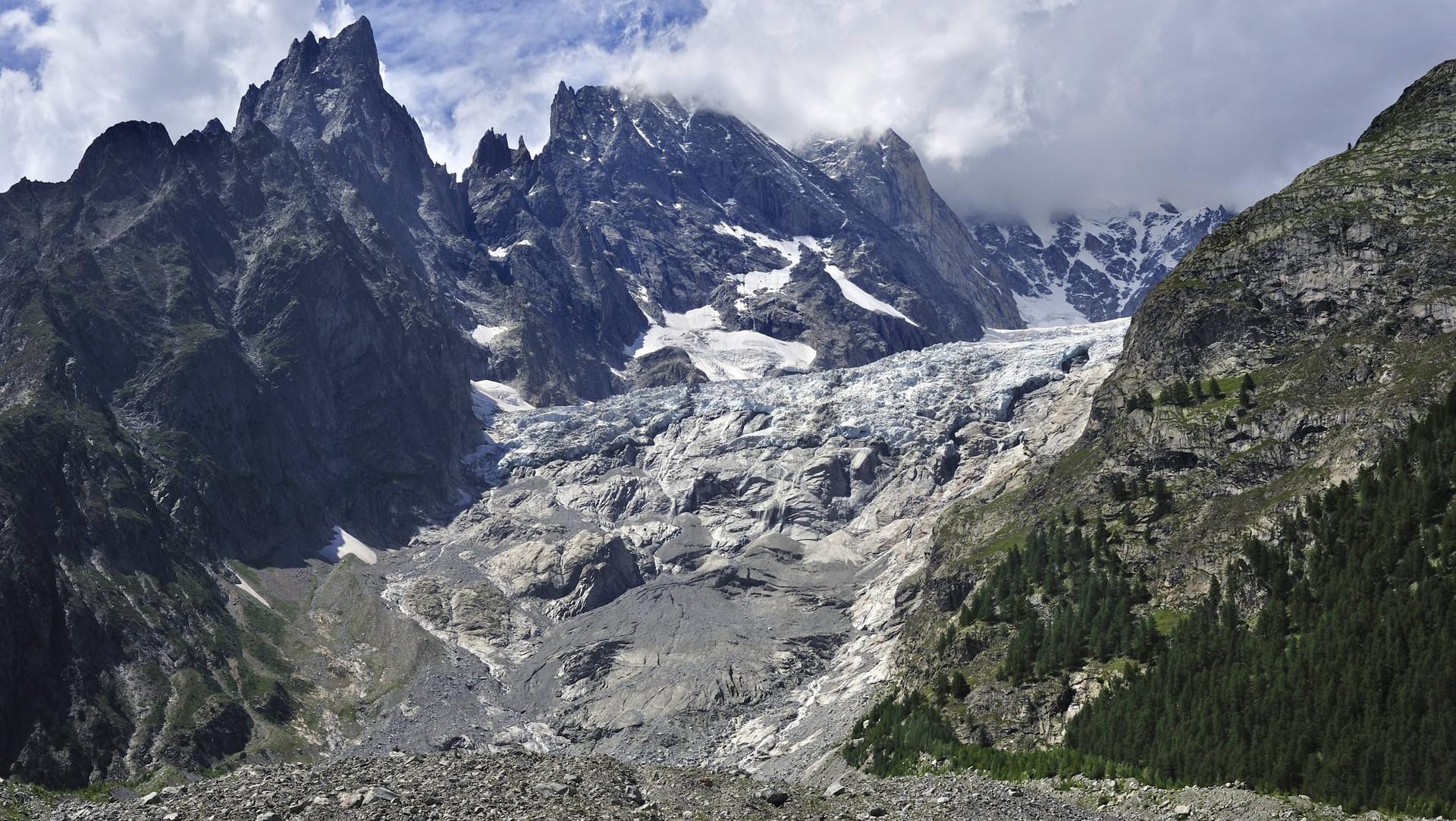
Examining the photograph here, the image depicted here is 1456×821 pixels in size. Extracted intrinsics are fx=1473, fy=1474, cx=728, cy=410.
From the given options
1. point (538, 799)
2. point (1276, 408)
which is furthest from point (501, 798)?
point (1276, 408)

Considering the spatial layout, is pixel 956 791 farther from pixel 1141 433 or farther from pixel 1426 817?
pixel 1141 433

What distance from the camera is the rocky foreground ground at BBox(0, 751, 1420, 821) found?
73750 mm

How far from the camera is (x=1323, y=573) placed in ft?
448

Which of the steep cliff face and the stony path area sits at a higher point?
the steep cliff face

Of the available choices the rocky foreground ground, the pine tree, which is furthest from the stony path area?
the pine tree

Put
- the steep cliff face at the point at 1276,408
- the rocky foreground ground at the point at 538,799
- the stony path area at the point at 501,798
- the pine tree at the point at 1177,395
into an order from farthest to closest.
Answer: the pine tree at the point at 1177,395 → the steep cliff face at the point at 1276,408 → the rocky foreground ground at the point at 538,799 → the stony path area at the point at 501,798

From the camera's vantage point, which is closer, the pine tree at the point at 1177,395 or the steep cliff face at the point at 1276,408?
the steep cliff face at the point at 1276,408

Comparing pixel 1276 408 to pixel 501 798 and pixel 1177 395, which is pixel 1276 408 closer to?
pixel 1177 395

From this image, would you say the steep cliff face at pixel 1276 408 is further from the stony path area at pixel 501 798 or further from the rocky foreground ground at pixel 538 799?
the stony path area at pixel 501 798

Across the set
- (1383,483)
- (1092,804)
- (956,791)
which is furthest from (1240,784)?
(1383,483)

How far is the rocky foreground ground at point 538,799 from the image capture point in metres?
73.8

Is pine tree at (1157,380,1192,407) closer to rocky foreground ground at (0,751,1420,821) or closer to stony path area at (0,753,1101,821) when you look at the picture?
rocky foreground ground at (0,751,1420,821)

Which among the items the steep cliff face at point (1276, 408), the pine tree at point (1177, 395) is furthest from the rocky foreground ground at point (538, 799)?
the pine tree at point (1177, 395)

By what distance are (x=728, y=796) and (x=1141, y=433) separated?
11891 cm
